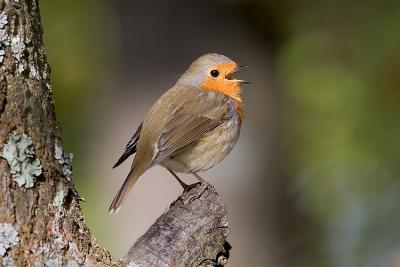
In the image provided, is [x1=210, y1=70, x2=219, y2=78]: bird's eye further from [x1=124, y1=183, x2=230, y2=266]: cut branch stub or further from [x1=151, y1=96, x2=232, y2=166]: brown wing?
[x1=124, y1=183, x2=230, y2=266]: cut branch stub

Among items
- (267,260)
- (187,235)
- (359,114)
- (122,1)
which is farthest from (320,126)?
(187,235)

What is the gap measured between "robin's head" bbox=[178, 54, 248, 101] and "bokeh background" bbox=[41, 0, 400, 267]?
1.30 ft

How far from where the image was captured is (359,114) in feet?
19.7

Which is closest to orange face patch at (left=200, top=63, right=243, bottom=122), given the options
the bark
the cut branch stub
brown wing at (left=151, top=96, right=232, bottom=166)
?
brown wing at (left=151, top=96, right=232, bottom=166)

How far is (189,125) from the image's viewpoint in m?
4.28

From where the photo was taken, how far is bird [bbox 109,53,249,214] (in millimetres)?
4098

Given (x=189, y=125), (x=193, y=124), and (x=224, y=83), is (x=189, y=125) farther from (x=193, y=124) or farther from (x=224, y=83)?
(x=224, y=83)

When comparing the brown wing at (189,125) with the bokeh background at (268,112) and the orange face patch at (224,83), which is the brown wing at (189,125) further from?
the bokeh background at (268,112)

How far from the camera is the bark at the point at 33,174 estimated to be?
231cm

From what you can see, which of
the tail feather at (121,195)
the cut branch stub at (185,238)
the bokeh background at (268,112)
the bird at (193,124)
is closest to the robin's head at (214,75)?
the bird at (193,124)

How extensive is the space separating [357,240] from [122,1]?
3180mm

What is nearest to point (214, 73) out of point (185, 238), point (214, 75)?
point (214, 75)

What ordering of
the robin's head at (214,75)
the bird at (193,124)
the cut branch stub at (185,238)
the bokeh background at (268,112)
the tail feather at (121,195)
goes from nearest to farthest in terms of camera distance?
the cut branch stub at (185,238), the tail feather at (121,195), the bird at (193,124), the robin's head at (214,75), the bokeh background at (268,112)

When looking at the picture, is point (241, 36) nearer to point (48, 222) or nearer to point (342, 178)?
point (342, 178)
